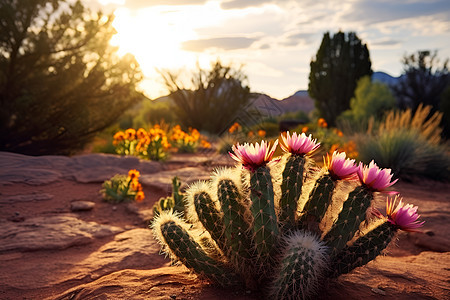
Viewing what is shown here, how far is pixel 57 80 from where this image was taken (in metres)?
11.5

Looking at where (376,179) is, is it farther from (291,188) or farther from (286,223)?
(286,223)

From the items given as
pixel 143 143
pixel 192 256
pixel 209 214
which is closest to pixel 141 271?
pixel 192 256

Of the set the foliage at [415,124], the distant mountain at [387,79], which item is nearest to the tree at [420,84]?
the distant mountain at [387,79]

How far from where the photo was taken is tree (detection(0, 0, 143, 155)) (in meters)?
10.6

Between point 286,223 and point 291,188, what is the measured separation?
0.23 meters

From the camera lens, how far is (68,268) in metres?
3.55

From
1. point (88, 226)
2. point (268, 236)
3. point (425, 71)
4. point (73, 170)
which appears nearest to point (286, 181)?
point (268, 236)

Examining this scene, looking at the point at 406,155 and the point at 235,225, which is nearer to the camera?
the point at 235,225

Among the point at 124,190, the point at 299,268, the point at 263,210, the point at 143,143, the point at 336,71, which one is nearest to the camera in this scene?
the point at 299,268

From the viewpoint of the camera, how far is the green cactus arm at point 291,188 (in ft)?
7.97

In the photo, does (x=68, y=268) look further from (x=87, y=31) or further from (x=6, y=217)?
(x=87, y=31)

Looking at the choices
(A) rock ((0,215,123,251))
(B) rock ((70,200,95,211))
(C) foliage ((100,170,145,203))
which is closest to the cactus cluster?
(A) rock ((0,215,123,251))

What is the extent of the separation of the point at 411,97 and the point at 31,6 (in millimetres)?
22275

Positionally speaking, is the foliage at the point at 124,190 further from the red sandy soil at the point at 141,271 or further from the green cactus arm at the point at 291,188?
the green cactus arm at the point at 291,188
